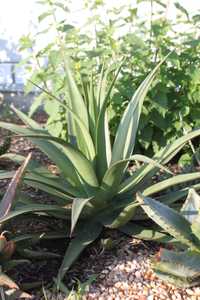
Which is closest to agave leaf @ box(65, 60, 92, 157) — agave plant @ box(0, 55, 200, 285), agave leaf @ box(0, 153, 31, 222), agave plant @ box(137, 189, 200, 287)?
agave plant @ box(0, 55, 200, 285)

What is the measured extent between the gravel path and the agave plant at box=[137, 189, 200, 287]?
0.08 m

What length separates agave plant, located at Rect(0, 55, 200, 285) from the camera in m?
2.60

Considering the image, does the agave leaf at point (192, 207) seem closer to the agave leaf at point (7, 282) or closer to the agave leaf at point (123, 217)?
the agave leaf at point (123, 217)

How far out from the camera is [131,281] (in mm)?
2422

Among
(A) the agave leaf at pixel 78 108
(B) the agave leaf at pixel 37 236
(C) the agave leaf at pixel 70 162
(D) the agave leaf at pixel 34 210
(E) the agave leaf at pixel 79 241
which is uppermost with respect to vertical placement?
(A) the agave leaf at pixel 78 108

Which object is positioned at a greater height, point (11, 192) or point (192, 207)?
point (11, 192)

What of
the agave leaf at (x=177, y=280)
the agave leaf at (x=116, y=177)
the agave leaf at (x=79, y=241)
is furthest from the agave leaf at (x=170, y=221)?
the agave leaf at (x=79, y=241)

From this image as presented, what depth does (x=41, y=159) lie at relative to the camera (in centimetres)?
407

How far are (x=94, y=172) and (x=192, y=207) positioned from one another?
63 cm

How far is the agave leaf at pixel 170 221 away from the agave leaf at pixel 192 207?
0.21 feet

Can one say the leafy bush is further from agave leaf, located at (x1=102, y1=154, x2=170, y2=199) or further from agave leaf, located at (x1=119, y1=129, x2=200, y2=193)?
agave leaf, located at (x1=102, y1=154, x2=170, y2=199)

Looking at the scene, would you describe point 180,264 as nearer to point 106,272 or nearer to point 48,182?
point 106,272

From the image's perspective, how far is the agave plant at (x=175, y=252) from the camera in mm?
2168

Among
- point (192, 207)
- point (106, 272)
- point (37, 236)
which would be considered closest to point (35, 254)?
point (37, 236)
